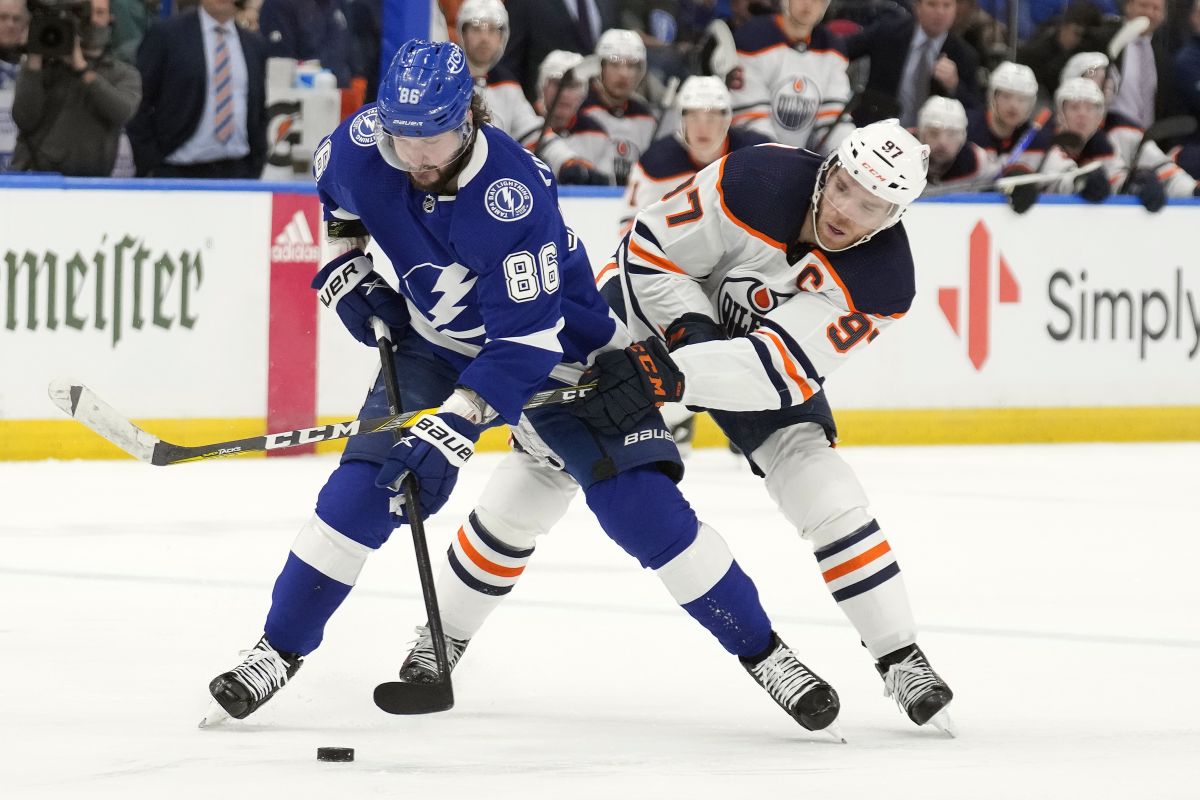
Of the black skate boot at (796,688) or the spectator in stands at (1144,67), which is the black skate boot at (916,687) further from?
the spectator in stands at (1144,67)

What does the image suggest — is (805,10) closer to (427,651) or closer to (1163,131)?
(1163,131)

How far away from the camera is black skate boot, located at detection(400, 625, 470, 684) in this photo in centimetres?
339

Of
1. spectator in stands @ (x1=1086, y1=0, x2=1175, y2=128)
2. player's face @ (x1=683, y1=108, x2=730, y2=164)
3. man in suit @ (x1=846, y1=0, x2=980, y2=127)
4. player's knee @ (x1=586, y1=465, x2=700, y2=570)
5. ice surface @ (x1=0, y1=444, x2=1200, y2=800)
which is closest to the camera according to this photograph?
ice surface @ (x1=0, y1=444, x2=1200, y2=800)

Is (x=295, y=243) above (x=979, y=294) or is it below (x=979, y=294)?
above

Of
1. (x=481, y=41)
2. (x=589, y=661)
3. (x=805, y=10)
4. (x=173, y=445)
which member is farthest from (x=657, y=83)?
(x=173, y=445)

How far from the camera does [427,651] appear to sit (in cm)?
345

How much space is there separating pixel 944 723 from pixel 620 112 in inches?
191

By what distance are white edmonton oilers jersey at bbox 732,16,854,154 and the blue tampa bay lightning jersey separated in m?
4.37

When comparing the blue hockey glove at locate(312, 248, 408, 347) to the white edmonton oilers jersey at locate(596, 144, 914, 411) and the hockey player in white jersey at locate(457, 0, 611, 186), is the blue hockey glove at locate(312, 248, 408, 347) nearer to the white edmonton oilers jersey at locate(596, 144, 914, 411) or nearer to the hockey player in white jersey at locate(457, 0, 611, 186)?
the white edmonton oilers jersey at locate(596, 144, 914, 411)

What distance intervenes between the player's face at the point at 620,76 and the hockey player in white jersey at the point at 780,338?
406 cm

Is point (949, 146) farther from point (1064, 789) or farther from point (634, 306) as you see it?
point (1064, 789)

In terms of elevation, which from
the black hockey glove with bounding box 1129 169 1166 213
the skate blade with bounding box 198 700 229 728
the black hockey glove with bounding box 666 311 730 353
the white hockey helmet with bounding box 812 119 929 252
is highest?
the white hockey helmet with bounding box 812 119 929 252

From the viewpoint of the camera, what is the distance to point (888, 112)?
295 inches

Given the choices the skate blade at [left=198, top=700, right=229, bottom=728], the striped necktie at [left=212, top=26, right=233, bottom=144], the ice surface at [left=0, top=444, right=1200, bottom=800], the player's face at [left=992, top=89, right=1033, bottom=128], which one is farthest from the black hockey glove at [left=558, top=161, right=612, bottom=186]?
the skate blade at [left=198, top=700, right=229, bottom=728]
